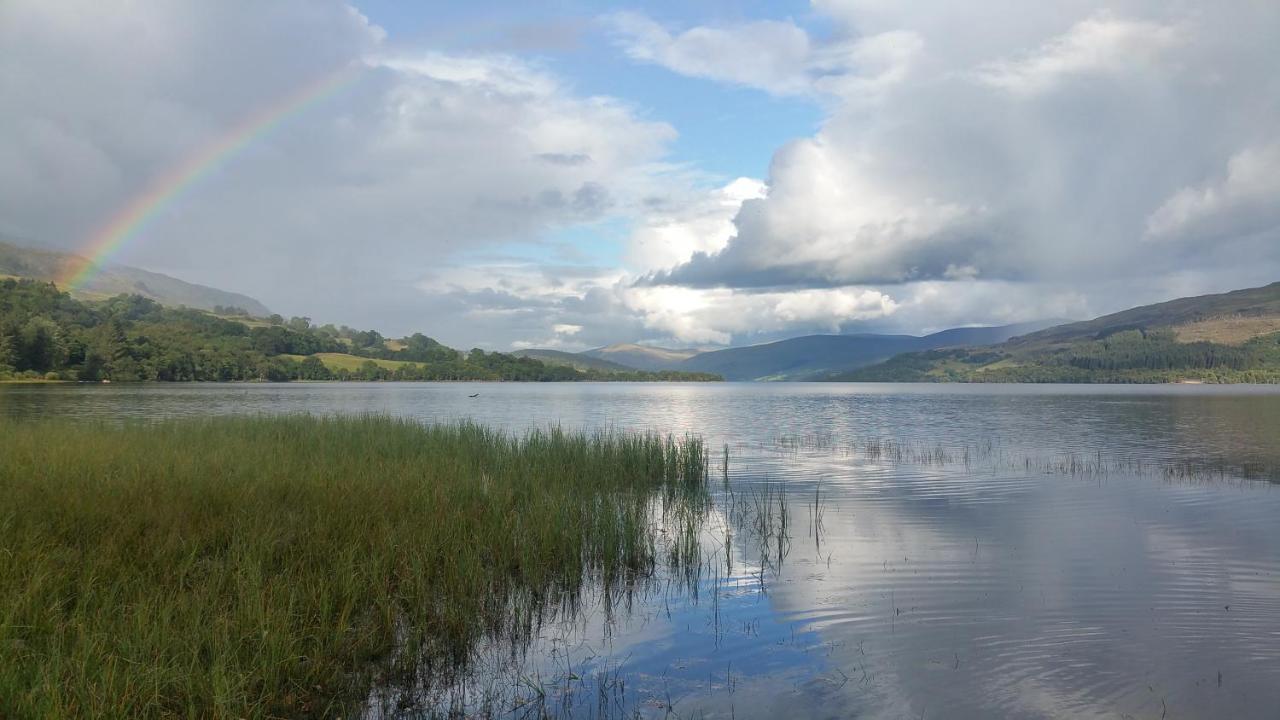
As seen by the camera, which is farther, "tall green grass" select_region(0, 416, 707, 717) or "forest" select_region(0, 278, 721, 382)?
"forest" select_region(0, 278, 721, 382)

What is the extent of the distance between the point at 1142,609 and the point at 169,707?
37.1ft

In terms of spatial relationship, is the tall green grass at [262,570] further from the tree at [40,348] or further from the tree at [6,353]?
the tree at [40,348]

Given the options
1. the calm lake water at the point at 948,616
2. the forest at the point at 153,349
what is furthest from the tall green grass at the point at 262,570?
the forest at the point at 153,349

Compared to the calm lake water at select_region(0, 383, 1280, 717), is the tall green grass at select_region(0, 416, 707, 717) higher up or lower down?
higher up

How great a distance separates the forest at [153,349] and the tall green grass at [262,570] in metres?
115

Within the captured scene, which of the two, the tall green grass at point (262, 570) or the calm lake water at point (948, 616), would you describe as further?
the calm lake water at point (948, 616)

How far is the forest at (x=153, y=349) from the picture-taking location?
346 ft

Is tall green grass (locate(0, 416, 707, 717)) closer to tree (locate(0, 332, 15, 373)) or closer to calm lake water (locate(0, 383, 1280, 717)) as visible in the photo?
calm lake water (locate(0, 383, 1280, 717))

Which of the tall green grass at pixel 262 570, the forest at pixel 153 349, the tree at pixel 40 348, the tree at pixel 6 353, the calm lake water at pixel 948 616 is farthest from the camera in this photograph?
the forest at pixel 153 349

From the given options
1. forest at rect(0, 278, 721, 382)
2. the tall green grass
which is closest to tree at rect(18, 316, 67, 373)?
forest at rect(0, 278, 721, 382)

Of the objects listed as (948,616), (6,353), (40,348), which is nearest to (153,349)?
(40,348)

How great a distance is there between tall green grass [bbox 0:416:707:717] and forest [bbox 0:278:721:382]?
115297mm

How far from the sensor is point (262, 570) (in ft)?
26.2

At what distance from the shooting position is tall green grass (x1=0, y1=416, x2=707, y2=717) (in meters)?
5.61
